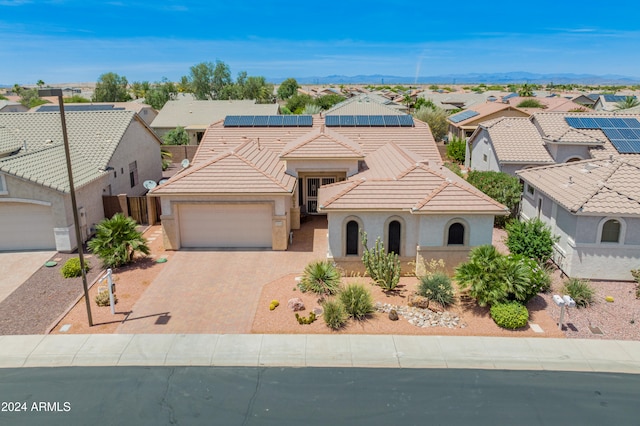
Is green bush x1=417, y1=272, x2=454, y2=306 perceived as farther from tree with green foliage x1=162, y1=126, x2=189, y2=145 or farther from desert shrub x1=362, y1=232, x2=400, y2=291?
tree with green foliage x1=162, y1=126, x2=189, y2=145

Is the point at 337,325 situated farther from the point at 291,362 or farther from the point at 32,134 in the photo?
the point at 32,134

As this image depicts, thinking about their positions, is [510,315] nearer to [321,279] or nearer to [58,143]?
[321,279]

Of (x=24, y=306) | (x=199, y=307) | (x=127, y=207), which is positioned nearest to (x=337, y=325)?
(x=199, y=307)

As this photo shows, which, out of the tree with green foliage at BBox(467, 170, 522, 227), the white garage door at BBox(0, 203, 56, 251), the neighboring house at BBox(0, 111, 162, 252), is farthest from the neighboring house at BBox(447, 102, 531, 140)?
the white garage door at BBox(0, 203, 56, 251)

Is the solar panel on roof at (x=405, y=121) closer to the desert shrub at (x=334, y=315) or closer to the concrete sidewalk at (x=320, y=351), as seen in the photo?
the desert shrub at (x=334, y=315)

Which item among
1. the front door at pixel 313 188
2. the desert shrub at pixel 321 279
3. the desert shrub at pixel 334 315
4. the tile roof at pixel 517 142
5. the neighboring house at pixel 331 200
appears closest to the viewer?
the desert shrub at pixel 334 315

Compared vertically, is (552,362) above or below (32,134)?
below

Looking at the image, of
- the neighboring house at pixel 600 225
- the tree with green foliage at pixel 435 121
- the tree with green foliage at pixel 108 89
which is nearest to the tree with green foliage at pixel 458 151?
the tree with green foliage at pixel 435 121
